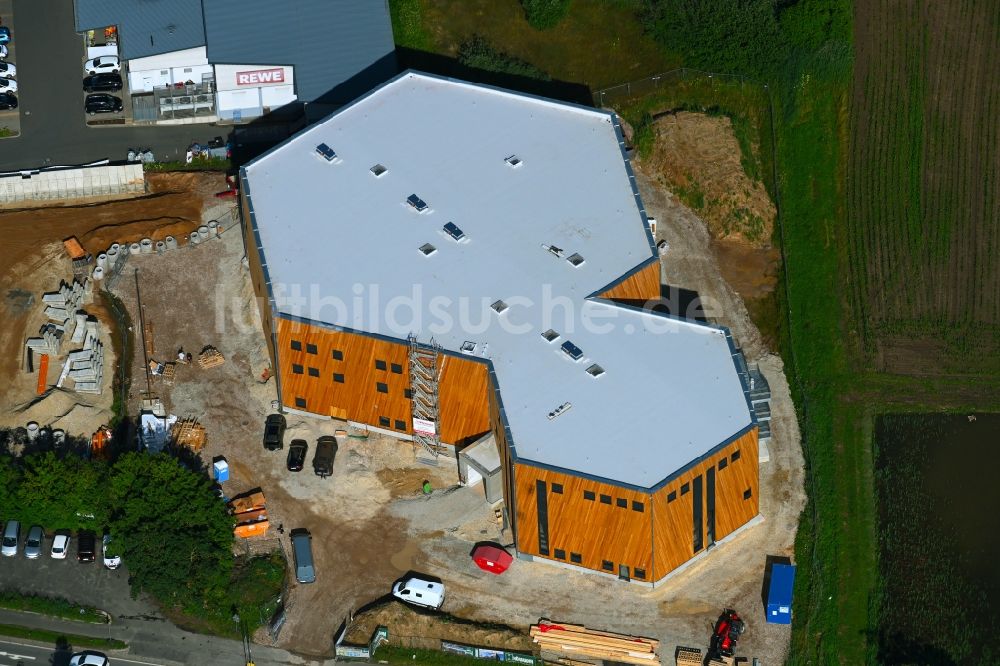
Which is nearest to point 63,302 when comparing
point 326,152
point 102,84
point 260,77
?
point 326,152

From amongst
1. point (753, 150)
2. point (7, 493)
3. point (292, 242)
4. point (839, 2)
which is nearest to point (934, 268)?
point (753, 150)

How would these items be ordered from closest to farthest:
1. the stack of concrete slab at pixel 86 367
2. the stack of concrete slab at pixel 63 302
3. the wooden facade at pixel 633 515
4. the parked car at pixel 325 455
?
the wooden facade at pixel 633 515 → the parked car at pixel 325 455 → the stack of concrete slab at pixel 86 367 → the stack of concrete slab at pixel 63 302

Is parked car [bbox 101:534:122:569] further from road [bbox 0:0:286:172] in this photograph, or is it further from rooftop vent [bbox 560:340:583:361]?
road [bbox 0:0:286:172]

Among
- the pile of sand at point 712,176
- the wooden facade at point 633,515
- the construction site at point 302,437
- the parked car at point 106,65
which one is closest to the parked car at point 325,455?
the construction site at point 302,437

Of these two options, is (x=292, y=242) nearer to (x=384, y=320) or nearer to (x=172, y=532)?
(x=384, y=320)

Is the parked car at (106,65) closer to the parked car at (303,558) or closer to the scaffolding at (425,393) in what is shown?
the scaffolding at (425,393)
